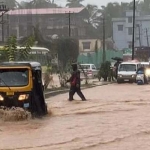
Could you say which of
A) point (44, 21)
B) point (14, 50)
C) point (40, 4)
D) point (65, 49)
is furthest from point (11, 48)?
point (40, 4)

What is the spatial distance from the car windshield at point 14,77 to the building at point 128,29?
90.8 metres

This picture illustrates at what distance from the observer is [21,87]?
1575cm

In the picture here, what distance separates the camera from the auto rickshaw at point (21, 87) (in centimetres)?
1572

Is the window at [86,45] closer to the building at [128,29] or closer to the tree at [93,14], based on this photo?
the building at [128,29]

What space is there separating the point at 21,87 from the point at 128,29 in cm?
9693

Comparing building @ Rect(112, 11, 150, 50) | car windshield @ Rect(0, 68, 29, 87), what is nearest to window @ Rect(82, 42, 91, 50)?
building @ Rect(112, 11, 150, 50)

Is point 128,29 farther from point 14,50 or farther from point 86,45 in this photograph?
point 14,50

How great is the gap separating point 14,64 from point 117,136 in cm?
496

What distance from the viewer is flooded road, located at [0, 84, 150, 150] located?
11641 mm

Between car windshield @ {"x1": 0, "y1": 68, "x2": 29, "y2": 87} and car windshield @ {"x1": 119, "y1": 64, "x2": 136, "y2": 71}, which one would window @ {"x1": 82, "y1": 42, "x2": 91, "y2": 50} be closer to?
car windshield @ {"x1": 119, "y1": 64, "x2": 136, "y2": 71}

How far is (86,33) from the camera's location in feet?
352

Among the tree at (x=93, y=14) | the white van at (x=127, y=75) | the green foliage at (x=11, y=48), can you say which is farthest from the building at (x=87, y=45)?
the green foliage at (x=11, y=48)

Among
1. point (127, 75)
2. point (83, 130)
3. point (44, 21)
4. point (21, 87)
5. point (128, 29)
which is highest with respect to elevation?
point (44, 21)

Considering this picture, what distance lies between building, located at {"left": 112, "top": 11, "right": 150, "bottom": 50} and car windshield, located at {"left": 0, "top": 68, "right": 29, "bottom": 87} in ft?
298
